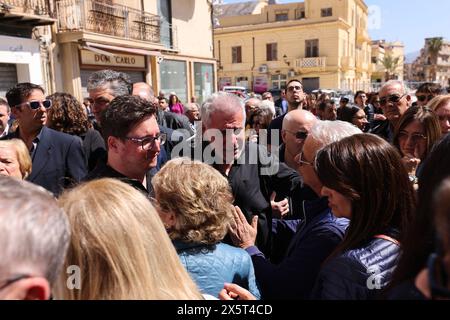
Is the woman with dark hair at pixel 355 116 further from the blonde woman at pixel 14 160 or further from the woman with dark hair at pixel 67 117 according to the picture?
the blonde woman at pixel 14 160

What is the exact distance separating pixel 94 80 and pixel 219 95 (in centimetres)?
139

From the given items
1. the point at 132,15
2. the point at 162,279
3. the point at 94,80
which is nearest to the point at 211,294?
the point at 162,279

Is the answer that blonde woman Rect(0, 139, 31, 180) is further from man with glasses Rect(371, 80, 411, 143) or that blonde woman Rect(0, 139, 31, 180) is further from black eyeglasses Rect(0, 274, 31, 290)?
man with glasses Rect(371, 80, 411, 143)

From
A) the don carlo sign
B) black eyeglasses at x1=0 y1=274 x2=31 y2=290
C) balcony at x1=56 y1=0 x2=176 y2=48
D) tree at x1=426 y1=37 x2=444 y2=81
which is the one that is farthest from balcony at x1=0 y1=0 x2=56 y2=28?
tree at x1=426 y1=37 x2=444 y2=81

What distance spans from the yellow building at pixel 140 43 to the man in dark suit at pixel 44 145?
929cm

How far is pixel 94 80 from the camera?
11.8 ft

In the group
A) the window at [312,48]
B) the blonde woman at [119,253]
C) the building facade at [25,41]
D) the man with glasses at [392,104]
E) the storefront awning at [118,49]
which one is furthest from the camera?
the window at [312,48]

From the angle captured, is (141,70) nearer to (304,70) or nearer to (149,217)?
(149,217)

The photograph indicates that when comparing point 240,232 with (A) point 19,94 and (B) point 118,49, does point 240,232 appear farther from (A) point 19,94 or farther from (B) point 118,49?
(B) point 118,49

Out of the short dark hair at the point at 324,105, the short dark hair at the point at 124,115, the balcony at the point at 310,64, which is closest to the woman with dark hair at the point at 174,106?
the short dark hair at the point at 324,105

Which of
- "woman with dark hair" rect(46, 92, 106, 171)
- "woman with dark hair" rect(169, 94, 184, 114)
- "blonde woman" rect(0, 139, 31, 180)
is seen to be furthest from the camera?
"woman with dark hair" rect(169, 94, 184, 114)

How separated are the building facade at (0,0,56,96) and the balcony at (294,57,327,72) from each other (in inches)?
985

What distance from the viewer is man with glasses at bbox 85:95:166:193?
2338 mm

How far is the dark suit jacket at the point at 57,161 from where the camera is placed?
307 centimetres
